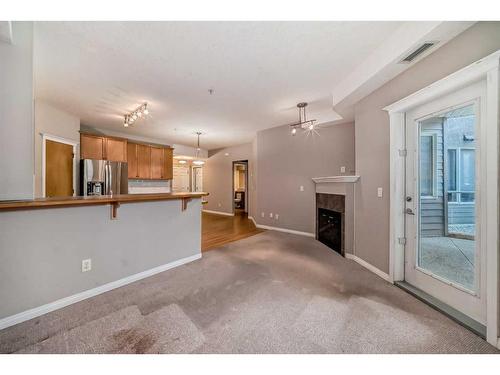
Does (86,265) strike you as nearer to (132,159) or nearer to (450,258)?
(450,258)

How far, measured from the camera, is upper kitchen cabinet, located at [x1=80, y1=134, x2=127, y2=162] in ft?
14.6

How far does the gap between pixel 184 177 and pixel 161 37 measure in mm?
7304

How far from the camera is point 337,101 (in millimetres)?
2984

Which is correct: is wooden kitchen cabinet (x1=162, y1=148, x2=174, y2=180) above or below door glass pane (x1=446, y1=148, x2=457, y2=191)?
above

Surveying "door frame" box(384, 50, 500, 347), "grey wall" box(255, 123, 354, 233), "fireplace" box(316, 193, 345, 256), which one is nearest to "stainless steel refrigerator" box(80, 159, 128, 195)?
"grey wall" box(255, 123, 354, 233)

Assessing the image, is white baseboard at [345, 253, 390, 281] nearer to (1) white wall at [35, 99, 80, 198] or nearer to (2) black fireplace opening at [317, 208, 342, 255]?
(2) black fireplace opening at [317, 208, 342, 255]

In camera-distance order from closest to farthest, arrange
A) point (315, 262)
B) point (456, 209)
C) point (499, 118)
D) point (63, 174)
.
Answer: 1. point (499, 118)
2. point (456, 209)
3. point (315, 262)
4. point (63, 174)

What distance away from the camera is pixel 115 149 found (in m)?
4.98

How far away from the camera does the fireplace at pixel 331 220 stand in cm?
338

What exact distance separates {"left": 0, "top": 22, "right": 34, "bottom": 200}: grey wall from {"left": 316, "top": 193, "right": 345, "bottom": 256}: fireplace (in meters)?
3.98

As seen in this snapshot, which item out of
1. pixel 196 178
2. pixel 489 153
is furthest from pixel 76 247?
pixel 196 178

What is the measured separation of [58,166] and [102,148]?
1124mm

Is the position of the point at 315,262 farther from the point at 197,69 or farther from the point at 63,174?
the point at 63,174
